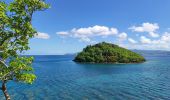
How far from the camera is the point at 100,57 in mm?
195625

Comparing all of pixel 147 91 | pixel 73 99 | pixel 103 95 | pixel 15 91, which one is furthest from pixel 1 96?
pixel 147 91

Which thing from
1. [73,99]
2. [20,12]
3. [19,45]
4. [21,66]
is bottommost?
[73,99]

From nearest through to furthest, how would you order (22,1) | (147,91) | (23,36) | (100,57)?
(22,1), (23,36), (147,91), (100,57)

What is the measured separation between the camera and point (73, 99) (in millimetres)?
50125

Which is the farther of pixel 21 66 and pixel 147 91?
pixel 147 91

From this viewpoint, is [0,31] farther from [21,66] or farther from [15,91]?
[15,91]

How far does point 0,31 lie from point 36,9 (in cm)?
287

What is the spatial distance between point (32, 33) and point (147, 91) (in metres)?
47.1

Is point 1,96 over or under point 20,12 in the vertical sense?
under

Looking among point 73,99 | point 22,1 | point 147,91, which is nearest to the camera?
point 22,1

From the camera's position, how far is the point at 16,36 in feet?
53.6

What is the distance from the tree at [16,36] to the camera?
607 inches

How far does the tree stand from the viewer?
15414 millimetres

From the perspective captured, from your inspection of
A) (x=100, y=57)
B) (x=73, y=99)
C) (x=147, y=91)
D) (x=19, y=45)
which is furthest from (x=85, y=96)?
(x=100, y=57)
